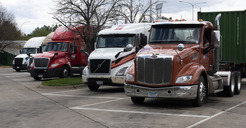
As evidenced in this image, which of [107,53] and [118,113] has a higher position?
[107,53]

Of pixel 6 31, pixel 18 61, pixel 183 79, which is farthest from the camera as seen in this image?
pixel 6 31

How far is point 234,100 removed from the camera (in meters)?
13.6

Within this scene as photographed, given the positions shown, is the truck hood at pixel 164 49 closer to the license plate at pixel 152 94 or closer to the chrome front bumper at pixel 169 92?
the chrome front bumper at pixel 169 92

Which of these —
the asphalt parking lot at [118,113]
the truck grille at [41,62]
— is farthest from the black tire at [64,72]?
the asphalt parking lot at [118,113]

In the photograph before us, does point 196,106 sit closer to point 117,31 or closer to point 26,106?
point 26,106

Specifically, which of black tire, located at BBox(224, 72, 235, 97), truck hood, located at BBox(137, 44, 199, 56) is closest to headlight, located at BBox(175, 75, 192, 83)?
truck hood, located at BBox(137, 44, 199, 56)

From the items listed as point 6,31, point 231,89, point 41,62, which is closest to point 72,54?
point 41,62

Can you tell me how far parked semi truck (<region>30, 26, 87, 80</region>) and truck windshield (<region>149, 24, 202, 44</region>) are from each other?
11695mm

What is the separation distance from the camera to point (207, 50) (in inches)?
498

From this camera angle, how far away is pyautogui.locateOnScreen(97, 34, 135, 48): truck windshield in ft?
57.1

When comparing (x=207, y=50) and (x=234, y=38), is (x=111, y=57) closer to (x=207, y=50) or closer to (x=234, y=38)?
(x=207, y=50)

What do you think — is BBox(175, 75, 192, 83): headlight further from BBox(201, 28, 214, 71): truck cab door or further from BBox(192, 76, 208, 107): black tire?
BBox(201, 28, 214, 71): truck cab door

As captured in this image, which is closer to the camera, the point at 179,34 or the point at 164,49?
the point at 164,49

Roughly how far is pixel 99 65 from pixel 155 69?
5.93 metres
